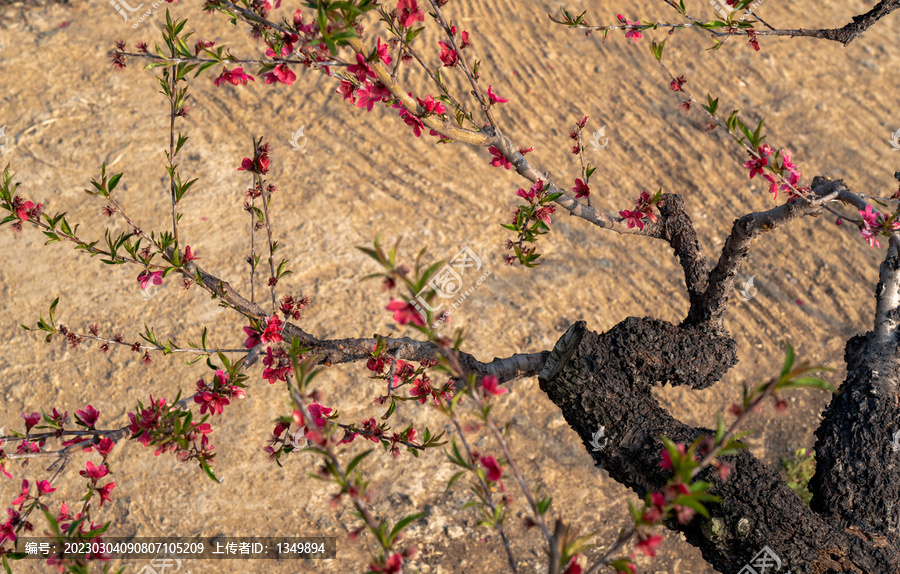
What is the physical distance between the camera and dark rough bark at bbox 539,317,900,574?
2.41 meters

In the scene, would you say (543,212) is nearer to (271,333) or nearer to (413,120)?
(413,120)

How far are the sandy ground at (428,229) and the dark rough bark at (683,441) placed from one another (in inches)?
66.1

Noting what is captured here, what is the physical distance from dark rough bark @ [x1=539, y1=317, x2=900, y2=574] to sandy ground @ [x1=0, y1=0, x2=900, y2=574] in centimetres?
168

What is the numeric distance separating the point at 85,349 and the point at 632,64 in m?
6.89

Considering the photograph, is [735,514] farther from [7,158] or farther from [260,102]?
[7,158]

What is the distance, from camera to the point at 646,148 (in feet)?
21.6

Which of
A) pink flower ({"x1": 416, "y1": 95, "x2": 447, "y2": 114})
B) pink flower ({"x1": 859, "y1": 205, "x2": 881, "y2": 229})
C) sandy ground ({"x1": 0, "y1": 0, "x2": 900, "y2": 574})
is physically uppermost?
pink flower ({"x1": 859, "y1": 205, "x2": 881, "y2": 229})

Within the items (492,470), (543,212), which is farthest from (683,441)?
(492,470)

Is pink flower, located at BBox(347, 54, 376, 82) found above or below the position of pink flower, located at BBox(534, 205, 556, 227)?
above

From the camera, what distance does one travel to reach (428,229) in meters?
5.71

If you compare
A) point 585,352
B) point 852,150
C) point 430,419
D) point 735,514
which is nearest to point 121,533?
point 430,419

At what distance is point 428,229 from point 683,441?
141 inches

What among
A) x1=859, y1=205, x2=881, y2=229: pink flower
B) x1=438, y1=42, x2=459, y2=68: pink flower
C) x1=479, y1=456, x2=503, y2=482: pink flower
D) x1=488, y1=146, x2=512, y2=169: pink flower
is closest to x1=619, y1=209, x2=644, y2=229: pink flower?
x1=488, y1=146, x2=512, y2=169: pink flower

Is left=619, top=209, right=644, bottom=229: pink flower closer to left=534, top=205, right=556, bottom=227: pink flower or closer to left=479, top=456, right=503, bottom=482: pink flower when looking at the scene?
left=534, top=205, right=556, bottom=227: pink flower
